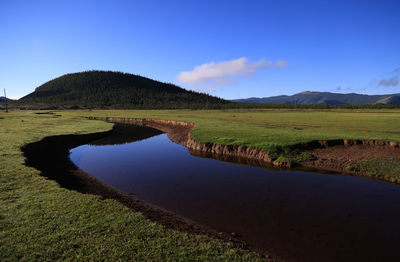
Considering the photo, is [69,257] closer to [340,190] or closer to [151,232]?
[151,232]

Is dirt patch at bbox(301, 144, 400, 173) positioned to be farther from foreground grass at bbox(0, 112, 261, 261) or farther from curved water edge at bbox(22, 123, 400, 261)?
→ foreground grass at bbox(0, 112, 261, 261)

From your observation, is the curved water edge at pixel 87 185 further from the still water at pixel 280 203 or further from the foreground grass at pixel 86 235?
the foreground grass at pixel 86 235

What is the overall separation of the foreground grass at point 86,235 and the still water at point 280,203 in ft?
10.0

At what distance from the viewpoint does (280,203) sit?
14930mm

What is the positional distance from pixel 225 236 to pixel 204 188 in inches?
278

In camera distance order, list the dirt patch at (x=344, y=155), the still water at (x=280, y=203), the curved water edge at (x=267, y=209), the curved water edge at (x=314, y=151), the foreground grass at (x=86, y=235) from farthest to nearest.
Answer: the curved water edge at (x=314, y=151) < the dirt patch at (x=344, y=155) < the curved water edge at (x=267, y=209) < the still water at (x=280, y=203) < the foreground grass at (x=86, y=235)

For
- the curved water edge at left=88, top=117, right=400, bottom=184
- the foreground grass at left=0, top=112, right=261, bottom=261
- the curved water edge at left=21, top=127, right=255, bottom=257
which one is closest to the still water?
the curved water edge at left=21, top=127, right=255, bottom=257

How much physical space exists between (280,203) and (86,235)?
11564 millimetres

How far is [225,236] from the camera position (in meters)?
10.8

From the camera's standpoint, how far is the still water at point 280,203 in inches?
414

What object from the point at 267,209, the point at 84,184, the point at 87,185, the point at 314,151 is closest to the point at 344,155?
the point at 314,151

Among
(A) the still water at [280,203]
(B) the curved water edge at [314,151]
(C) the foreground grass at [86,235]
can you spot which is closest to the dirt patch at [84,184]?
(A) the still water at [280,203]

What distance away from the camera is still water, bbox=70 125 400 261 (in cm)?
1052

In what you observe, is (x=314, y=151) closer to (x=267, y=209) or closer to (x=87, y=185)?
(x=267, y=209)
